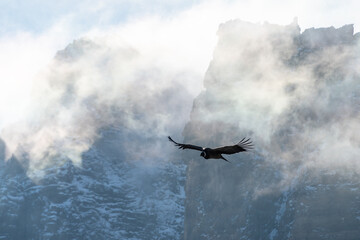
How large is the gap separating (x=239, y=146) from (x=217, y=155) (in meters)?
2.27

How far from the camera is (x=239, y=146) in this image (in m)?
36.6

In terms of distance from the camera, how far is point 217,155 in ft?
127
